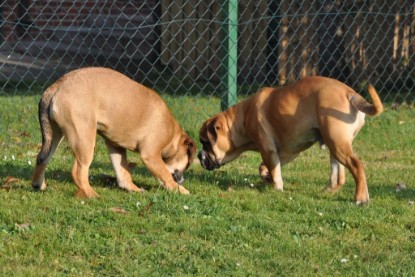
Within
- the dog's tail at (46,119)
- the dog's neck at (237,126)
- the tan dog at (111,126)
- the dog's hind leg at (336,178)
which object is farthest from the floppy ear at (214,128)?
the dog's tail at (46,119)

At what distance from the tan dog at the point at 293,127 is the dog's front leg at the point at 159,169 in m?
0.79

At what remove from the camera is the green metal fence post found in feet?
34.0

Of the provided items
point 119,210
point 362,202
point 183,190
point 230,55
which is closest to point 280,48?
point 230,55

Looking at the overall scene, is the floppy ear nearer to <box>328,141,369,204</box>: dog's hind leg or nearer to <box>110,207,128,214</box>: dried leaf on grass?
<box>328,141,369,204</box>: dog's hind leg

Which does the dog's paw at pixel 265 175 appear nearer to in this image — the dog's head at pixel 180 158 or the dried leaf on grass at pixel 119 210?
the dog's head at pixel 180 158

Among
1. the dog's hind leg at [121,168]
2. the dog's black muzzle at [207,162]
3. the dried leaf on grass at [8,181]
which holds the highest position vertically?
the dog's black muzzle at [207,162]

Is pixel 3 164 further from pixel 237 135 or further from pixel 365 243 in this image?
pixel 365 243

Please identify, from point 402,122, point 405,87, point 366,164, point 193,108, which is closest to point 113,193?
point 366,164

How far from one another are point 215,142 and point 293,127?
837mm

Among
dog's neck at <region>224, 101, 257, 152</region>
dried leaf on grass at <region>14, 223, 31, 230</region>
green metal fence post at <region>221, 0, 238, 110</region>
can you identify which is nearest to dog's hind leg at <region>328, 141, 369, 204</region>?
dog's neck at <region>224, 101, 257, 152</region>

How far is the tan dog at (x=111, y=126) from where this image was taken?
7195 mm

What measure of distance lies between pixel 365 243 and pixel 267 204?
3.92 feet

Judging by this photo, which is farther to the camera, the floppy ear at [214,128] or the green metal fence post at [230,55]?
the green metal fence post at [230,55]

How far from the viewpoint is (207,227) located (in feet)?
21.1
